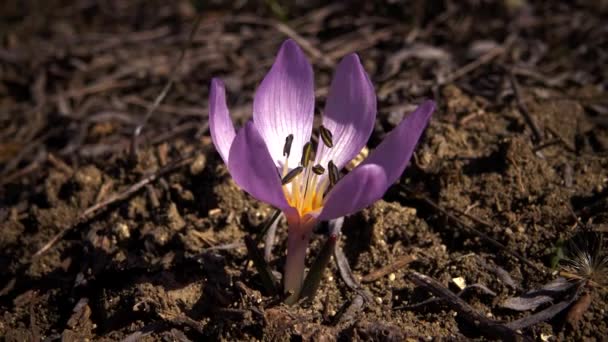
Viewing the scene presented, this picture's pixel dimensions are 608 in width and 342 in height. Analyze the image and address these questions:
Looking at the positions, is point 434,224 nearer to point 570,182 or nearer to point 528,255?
point 528,255

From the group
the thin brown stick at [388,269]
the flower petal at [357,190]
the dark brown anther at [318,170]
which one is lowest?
the thin brown stick at [388,269]

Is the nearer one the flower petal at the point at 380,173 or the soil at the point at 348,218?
the flower petal at the point at 380,173

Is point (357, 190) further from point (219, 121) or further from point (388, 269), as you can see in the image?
point (388, 269)

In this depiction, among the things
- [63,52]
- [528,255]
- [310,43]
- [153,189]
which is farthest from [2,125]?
[528,255]

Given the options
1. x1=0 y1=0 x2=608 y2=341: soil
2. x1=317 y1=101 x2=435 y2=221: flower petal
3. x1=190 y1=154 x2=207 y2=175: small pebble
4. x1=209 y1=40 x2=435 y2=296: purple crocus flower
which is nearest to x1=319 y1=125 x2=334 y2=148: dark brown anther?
x1=209 y1=40 x2=435 y2=296: purple crocus flower

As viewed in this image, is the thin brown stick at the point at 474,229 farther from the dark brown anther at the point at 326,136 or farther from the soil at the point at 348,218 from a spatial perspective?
the dark brown anther at the point at 326,136

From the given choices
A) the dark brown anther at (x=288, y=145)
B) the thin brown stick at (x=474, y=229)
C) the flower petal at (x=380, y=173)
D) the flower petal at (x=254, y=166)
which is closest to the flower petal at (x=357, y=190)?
the flower petal at (x=380, y=173)

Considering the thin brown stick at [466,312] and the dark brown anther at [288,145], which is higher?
the dark brown anther at [288,145]
